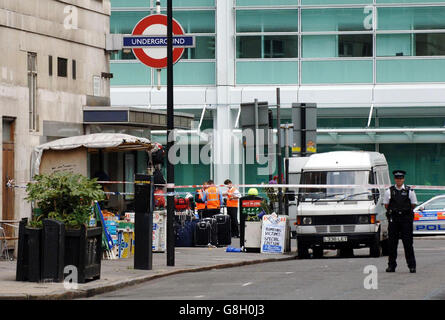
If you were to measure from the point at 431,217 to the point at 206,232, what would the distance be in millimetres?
9003

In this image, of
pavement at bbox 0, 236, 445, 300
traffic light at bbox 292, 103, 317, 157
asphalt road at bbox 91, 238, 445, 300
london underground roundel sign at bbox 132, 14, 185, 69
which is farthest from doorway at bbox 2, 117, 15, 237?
traffic light at bbox 292, 103, 317, 157

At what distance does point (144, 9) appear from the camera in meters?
40.9

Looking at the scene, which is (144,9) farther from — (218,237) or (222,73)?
(218,237)

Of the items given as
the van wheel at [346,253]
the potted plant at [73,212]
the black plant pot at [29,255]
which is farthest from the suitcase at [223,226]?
the black plant pot at [29,255]

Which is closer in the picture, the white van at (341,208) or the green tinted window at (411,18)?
the white van at (341,208)

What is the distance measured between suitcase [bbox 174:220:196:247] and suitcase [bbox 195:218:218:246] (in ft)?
0.40

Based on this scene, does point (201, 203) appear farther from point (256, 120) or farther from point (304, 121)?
point (256, 120)

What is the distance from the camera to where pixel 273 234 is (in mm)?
26094

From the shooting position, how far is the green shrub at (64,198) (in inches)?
697

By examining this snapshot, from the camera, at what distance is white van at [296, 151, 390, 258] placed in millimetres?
24812

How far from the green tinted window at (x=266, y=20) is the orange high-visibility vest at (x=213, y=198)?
33.3ft

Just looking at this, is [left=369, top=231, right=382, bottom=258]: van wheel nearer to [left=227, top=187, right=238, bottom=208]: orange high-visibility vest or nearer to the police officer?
the police officer

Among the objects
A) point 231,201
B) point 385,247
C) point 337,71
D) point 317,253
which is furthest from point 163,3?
point 385,247

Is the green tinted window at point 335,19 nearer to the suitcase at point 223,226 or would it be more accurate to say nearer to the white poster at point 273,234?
the suitcase at point 223,226
